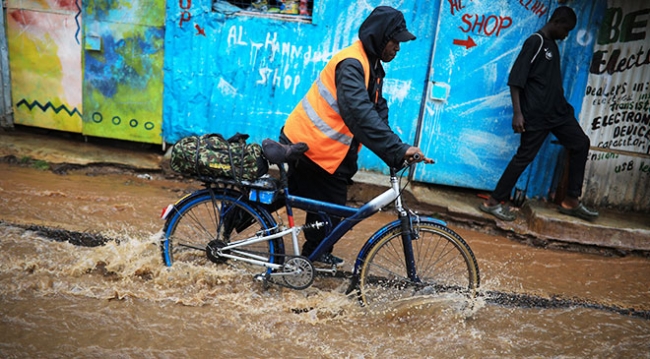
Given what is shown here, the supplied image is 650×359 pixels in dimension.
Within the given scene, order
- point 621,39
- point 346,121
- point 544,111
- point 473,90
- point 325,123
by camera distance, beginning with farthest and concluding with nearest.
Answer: point 473,90 → point 621,39 → point 544,111 → point 325,123 → point 346,121

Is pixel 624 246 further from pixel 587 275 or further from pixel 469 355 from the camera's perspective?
pixel 469 355

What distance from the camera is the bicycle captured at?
3.75 meters

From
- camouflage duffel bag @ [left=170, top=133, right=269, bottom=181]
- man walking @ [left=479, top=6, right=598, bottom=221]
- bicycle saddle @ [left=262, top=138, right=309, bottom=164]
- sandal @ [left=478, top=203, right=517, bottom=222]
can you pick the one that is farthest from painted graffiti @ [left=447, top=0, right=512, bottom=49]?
camouflage duffel bag @ [left=170, top=133, right=269, bottom=181]

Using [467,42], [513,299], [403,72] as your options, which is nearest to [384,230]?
[513,299]

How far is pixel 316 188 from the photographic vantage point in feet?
13.4

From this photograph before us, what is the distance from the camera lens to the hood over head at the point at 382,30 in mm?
3543

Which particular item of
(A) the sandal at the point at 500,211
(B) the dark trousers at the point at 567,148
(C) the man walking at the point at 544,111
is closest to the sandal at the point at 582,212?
(C) the man walking at the point at 544,111

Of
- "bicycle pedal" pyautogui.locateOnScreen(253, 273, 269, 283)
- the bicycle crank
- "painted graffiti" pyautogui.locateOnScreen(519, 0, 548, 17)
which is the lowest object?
"bicycle pedal" pyautogui.locateOnScreen(253, 273, 269, 283)

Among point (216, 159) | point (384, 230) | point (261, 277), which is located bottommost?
point (261, 277)

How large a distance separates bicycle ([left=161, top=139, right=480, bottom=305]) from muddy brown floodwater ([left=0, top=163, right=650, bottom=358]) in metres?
0.16

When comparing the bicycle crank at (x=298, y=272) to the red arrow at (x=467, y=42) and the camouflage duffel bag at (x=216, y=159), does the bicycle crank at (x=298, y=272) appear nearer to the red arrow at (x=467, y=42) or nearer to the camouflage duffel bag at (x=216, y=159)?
the camouflage duffel bag at (x=216, y=159)

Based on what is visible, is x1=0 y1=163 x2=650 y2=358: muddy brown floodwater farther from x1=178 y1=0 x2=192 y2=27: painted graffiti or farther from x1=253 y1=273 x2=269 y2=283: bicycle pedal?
x1=178 y1=0 x2=192 y2=27: painted graffiti

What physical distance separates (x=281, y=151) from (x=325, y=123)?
1.20ft

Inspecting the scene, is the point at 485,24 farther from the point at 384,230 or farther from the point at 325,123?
the point at 384,230
